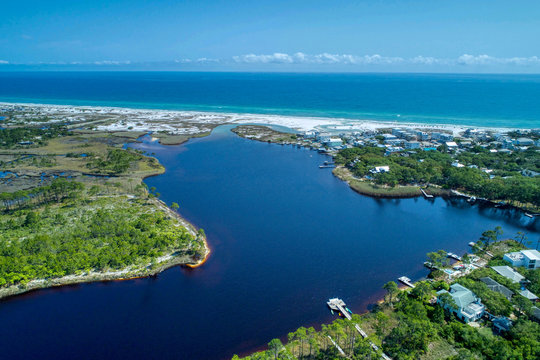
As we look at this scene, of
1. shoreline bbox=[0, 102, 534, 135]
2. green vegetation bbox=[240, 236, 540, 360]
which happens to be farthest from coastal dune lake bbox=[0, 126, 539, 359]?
shoreline bbox=[0, 102, 534, 135]

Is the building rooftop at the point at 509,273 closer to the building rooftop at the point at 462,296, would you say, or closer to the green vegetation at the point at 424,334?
the green vegetation at the point at 424,334

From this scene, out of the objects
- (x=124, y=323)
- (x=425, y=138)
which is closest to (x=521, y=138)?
(x=425, y=138)

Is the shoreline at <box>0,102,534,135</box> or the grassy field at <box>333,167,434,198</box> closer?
the grassy field at <box>333,167,434,198</box>

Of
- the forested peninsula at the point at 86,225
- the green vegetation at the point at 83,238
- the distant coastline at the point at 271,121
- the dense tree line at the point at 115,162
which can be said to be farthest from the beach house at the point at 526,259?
the distant coastline at the point at 271,121

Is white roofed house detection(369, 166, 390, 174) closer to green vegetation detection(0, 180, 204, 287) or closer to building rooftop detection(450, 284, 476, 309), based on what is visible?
building rooftop detection(450, 284, 476, 309)

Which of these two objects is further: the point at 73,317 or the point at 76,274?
the point at 76,274

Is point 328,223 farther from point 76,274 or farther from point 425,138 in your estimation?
point 425,138
